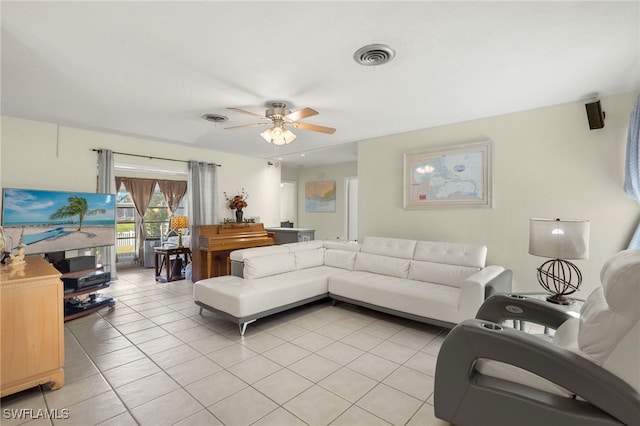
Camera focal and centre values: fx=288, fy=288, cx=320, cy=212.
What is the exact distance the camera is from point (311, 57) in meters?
2.34

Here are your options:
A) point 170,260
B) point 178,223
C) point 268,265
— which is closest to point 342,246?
point 268,265

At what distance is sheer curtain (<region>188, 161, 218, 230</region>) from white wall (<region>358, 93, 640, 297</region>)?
149 inches

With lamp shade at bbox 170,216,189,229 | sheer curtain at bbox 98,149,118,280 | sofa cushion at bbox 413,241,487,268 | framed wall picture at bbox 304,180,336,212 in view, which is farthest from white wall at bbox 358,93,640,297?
sheer curtain at bbox 98,149,118,280

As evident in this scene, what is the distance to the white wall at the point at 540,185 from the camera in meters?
3.04

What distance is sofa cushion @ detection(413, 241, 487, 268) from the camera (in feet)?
11.0

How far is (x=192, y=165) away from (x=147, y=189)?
2.26 m

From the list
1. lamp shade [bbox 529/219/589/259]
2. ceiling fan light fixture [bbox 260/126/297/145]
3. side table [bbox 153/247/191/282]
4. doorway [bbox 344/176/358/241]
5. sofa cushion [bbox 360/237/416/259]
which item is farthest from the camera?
doorway [bbox 344/176/358/241]

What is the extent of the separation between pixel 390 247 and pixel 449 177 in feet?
4.27

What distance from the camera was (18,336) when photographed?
194 centimetres

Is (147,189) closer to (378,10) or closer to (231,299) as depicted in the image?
(231,299)

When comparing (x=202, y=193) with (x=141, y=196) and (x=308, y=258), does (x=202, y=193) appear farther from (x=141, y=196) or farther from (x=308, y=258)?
(x=308, y=258)

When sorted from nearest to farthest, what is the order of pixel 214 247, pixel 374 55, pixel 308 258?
pixel 374 55, pixel 308 258, pixel 214 247

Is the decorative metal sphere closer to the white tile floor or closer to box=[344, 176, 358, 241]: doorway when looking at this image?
the white tile floor

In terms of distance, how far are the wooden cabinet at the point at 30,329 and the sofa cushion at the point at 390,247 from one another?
3.38 metres
